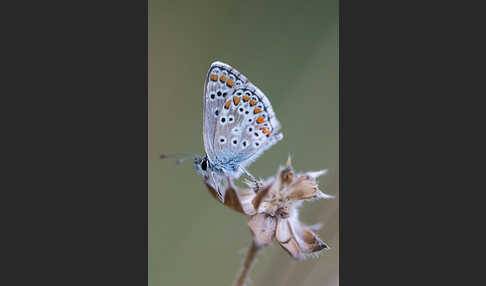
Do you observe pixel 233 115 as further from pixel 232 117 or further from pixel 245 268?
pixel 245 268

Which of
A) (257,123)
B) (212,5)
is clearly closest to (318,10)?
(212,5)

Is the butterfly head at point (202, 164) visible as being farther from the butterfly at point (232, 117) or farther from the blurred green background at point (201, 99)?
the blurred green background at point (201, 99)

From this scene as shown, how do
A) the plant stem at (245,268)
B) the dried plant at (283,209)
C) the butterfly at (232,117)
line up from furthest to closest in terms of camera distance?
the butterfly at (232,117), the dried plant at (283,209), the plant stem at (245,268)

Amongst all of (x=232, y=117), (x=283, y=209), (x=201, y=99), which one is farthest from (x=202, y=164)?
(x=201, y=99)

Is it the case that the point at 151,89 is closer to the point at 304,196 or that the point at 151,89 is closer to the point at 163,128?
the point at 163,128

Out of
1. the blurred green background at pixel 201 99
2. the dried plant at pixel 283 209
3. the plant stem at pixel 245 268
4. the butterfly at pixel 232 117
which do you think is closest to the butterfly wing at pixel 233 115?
the butterfly at pixel 232 117

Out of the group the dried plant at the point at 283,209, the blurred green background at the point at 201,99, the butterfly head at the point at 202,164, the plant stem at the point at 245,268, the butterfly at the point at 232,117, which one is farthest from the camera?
the blurred green background at the point at 201,99
